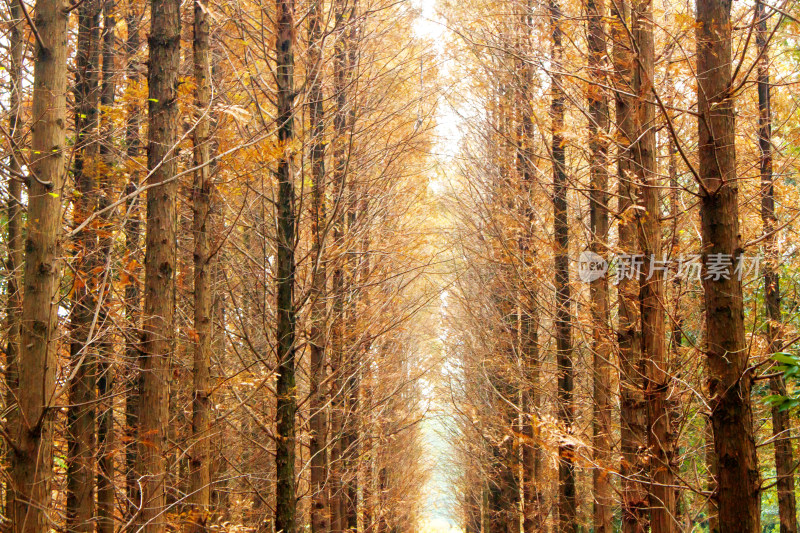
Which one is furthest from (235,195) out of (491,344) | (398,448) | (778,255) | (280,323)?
(398,448)

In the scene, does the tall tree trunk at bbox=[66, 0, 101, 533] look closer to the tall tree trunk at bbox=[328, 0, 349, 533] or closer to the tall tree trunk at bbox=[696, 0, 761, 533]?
the tall tree trunk at bbox=[328, 0, 349, 533]

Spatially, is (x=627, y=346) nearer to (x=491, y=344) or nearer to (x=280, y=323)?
(x=280, y=323)

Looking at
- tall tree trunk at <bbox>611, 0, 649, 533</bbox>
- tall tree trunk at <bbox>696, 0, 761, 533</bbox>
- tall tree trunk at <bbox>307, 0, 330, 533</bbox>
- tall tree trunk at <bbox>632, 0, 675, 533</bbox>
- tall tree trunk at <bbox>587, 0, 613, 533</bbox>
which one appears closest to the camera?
tall tree trunk at <bbox>696, 0, 761, 533</bbox>

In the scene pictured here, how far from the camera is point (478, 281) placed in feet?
33.0

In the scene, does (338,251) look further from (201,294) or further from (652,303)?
(652,303)

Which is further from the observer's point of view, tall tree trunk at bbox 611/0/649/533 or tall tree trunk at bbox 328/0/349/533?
tall tree trunk at bbox 328/0/349/533

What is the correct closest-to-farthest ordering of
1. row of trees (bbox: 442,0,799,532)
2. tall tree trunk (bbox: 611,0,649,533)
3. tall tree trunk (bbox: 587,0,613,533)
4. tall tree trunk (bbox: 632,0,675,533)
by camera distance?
row of trees (bbox: 442,0,799,532) → tall tree trunk (bbox: 632,0,675,533) → tall tree trunk (bbox: 611,0,649,533) → tall tree trunk (bbox: 587,0,613,533)

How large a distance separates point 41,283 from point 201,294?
6.60 feet

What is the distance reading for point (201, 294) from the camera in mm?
5145

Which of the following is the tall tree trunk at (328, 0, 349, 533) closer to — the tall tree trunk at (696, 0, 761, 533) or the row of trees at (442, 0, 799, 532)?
the row of trees at (442, 0, 799, 532)

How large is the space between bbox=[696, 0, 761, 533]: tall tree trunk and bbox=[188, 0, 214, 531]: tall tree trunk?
3.71 m

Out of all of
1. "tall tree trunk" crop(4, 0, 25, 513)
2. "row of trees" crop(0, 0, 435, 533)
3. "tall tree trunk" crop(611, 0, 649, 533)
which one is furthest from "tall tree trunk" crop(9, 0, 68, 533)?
"tall tree trunk" crop(611, 0, 649, 533)

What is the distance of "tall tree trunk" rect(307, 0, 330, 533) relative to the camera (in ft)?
16.4

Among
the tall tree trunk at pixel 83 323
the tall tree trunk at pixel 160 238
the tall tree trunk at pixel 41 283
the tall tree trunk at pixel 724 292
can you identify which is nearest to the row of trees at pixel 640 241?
the tall tree trunk at pixel 724 292
